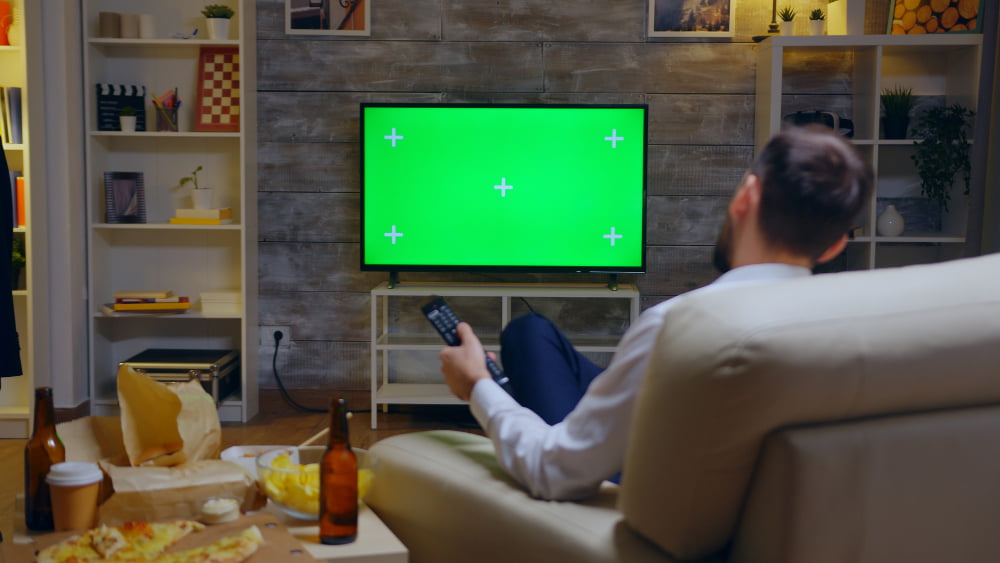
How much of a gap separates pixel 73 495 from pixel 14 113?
2802 millimetres

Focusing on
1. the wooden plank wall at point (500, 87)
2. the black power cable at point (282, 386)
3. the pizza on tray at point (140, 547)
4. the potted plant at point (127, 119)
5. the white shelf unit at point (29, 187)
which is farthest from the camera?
the black power cable at point (282, 386)

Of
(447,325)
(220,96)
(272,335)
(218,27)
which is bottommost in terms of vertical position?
(272,335)

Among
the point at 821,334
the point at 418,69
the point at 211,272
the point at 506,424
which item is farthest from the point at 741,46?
the point at 821,334

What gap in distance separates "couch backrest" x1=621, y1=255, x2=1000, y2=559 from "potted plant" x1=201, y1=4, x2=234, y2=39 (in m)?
3.37

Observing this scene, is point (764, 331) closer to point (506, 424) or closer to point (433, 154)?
point (506, 424)

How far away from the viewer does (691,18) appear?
163 inches

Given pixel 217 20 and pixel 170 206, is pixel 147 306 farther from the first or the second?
pixel 217 20

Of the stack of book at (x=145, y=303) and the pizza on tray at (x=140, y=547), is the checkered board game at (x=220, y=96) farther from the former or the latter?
the pizza on tray at (x=140, y=547)

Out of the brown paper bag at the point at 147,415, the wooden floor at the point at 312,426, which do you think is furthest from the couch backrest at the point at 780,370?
the wooden floor at the point at 312,426

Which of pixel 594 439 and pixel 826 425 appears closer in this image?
pixel 826 425

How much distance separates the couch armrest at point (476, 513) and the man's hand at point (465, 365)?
0.28 ft

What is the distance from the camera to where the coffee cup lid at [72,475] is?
137cm

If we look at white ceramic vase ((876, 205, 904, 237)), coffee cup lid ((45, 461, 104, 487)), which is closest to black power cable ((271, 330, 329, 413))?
white ceramic vase ((876, 205, 904, 237))

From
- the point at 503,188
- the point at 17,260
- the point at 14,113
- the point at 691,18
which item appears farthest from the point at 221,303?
the point at 691,18
